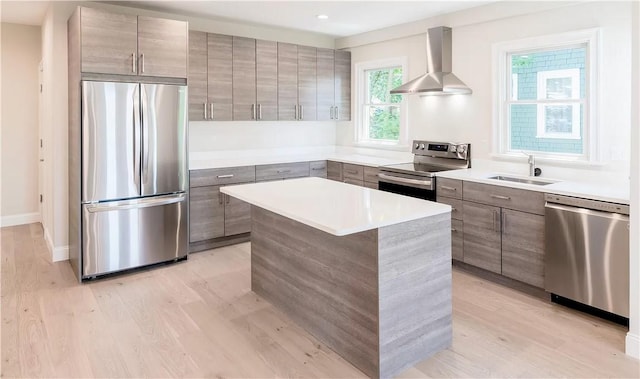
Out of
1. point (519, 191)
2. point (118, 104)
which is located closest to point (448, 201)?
point (519, 191)

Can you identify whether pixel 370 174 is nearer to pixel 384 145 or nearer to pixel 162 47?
pixel 384 145

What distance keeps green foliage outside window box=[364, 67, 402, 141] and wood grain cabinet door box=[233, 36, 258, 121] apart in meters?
1.68

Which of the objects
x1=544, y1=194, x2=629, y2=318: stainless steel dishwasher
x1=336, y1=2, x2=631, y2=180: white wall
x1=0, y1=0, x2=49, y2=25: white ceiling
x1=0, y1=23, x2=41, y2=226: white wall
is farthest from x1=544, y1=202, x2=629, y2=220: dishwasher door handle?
x1=0, y1=23, x2=41, y2=226: white wall

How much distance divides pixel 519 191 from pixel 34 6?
4984 millimetres

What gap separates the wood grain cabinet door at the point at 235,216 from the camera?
4859 millimetres

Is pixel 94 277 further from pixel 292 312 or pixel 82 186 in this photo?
pixel 292 312

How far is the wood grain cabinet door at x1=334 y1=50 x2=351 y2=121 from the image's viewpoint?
237 inches

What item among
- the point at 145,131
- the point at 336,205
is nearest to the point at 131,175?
the point at 145,131

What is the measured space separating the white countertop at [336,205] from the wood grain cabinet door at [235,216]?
5.18 feet

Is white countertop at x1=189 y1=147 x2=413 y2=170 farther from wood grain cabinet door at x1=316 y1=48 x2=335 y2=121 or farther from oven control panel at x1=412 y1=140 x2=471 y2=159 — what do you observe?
wood grain cabinet door at x1=316 y1=48 x2=335 y2=121

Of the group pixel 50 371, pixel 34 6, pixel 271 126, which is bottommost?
pixel 50 371

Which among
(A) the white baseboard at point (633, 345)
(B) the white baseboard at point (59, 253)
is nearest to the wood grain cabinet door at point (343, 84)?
(B) the white baseboard at point (59, 253)

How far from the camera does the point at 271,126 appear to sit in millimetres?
5828

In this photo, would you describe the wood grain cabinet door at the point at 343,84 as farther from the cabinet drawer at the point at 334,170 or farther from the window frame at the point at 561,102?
the window frame at the point at 561,102
